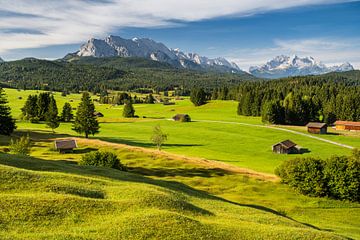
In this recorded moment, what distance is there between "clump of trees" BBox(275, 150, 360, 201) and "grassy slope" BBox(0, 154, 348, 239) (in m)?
30.8

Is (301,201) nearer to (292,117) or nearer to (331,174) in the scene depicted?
(331,174)

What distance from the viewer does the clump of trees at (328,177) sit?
63969mm

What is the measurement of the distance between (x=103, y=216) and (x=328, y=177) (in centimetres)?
5127

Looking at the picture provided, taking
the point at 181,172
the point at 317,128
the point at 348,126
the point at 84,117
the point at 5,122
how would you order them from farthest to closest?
1. the point at 348,126
2. the point at 317,128
3. the point at 84,117
4. the point at 5,122
5. the point at 181,172

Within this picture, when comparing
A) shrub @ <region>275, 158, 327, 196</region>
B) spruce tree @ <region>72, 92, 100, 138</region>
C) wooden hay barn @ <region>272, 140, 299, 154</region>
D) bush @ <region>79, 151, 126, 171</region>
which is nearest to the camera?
bush @ <region>79, 151, 126, 171</region>

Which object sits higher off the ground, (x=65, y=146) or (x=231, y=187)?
(x=65, y=146)

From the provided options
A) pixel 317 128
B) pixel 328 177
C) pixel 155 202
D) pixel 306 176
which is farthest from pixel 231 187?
pixel 317 128

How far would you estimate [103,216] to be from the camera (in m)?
28.0

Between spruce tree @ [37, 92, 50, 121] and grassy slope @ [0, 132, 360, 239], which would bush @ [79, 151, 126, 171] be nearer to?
grassy slope @ [0, 132, 360, 239]

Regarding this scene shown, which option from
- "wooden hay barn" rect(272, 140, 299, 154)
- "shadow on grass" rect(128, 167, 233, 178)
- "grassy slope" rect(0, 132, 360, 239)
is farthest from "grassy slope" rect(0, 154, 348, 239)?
"wooden hay barn" rect(272, 140, 299, 154)

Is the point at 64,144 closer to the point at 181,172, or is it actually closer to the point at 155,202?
the point at 181,172

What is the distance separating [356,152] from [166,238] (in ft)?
202

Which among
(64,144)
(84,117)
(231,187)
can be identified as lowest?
(231,187)

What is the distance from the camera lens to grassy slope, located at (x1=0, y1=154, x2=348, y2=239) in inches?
977
